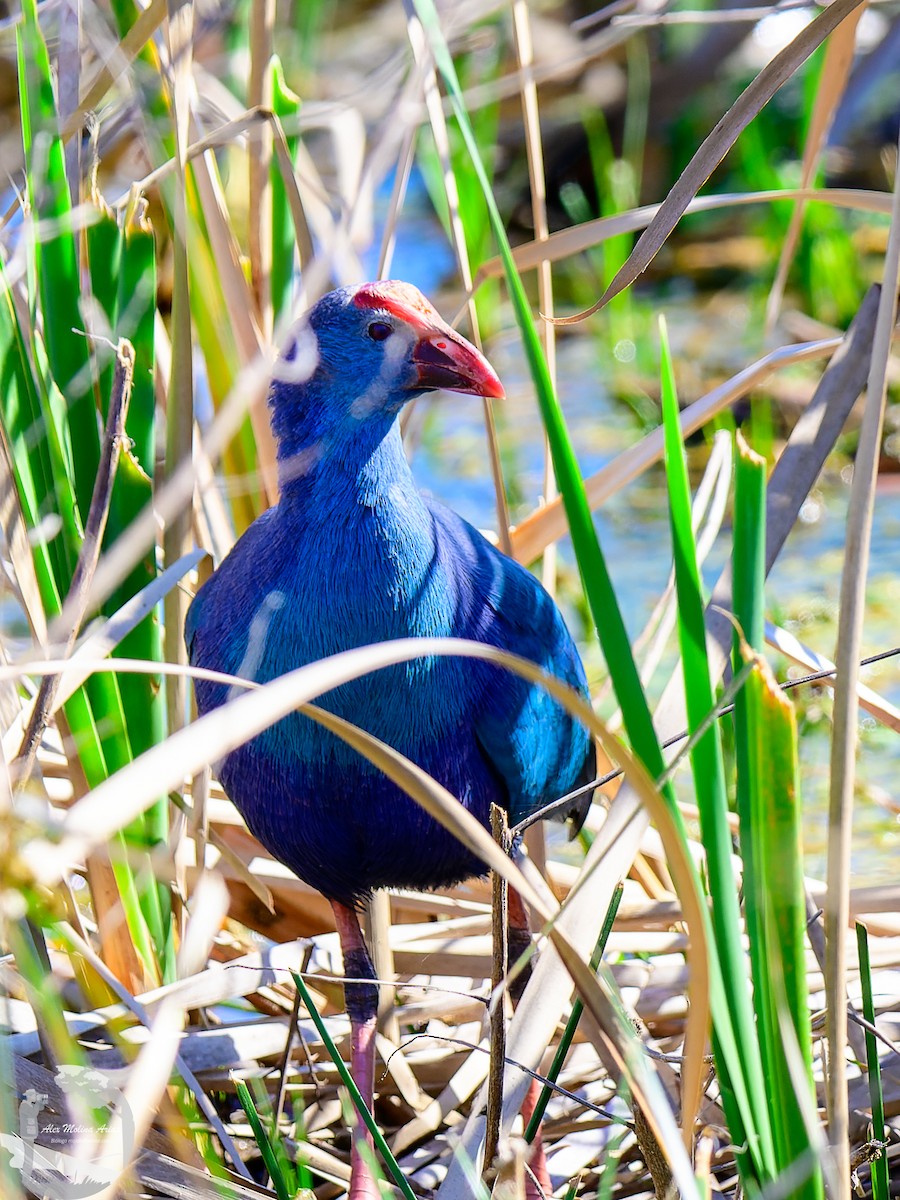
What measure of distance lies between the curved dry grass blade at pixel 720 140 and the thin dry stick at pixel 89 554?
0.54 meters

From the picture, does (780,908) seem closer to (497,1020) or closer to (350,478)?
(497,1020)

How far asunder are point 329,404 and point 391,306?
12 cm

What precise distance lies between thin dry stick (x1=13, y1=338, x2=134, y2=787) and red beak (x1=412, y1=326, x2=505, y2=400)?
0.30m

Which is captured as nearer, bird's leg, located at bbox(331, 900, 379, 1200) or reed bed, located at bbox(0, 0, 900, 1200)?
reed bed, located at bbox(0, 0, 900, 1200)

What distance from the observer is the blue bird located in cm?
142

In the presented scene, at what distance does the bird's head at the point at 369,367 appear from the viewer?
1.46 meters

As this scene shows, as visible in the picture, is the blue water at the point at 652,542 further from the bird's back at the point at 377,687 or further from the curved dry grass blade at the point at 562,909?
the curved dry grass blade at the point at 562,909

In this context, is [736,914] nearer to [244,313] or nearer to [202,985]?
[202,985]

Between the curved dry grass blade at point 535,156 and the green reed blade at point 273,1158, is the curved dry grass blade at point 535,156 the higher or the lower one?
the higher one

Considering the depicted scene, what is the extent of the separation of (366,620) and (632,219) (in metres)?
0.48

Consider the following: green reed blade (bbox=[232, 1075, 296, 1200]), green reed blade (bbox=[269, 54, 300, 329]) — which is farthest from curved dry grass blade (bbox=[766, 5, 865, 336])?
green reed blade (bbox=[232, 1075, 296, 1200])

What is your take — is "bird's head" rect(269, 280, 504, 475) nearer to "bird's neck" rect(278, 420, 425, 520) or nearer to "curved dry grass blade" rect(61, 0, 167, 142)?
"bird's neck" rect(278, 420, 425, 520)

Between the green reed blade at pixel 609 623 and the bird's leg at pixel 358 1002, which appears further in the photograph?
the bird's leg at pixel 358 1002

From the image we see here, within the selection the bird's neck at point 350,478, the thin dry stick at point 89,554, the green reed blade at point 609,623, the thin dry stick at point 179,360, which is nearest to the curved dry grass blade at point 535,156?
the bird's neck at point 350,478
